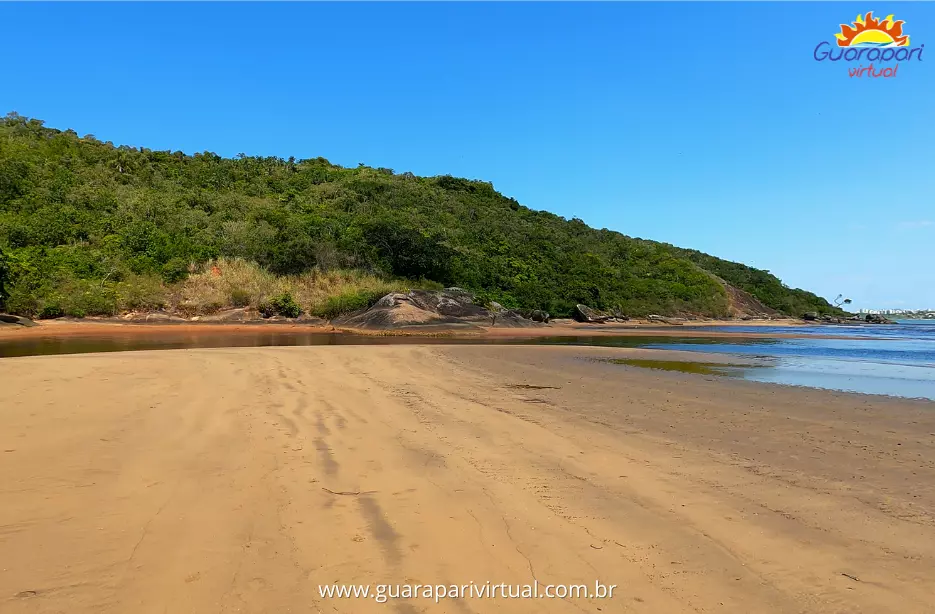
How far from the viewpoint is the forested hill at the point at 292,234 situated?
31.5 m

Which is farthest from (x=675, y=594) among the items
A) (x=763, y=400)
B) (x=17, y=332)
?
(x=17, y=332)

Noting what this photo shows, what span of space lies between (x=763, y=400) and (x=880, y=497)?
4750 millimetres

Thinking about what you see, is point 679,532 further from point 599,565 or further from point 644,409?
point 644,409

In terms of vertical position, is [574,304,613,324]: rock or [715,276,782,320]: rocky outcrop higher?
[715,276,782,320]: rocky outcrop

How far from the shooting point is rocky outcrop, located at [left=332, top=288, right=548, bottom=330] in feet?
91.5

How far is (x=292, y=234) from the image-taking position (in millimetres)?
37844

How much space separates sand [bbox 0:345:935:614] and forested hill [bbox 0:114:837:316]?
27.0 m

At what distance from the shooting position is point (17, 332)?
70.2 feet

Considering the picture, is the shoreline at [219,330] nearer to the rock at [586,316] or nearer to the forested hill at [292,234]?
the forested hill at [292,234]

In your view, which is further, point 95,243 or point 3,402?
point 95,243

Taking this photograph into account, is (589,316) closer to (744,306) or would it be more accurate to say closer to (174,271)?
(174,271)

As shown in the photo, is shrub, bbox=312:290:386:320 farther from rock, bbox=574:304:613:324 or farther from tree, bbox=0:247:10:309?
rock, bbox=574:304:613:324

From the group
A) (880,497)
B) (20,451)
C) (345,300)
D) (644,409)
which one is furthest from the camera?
(345,300)

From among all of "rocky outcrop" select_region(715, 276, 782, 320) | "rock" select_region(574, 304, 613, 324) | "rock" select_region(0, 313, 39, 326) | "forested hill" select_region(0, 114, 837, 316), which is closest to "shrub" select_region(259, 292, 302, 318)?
"forested hill" select_region(0, 114, 837, 316)
